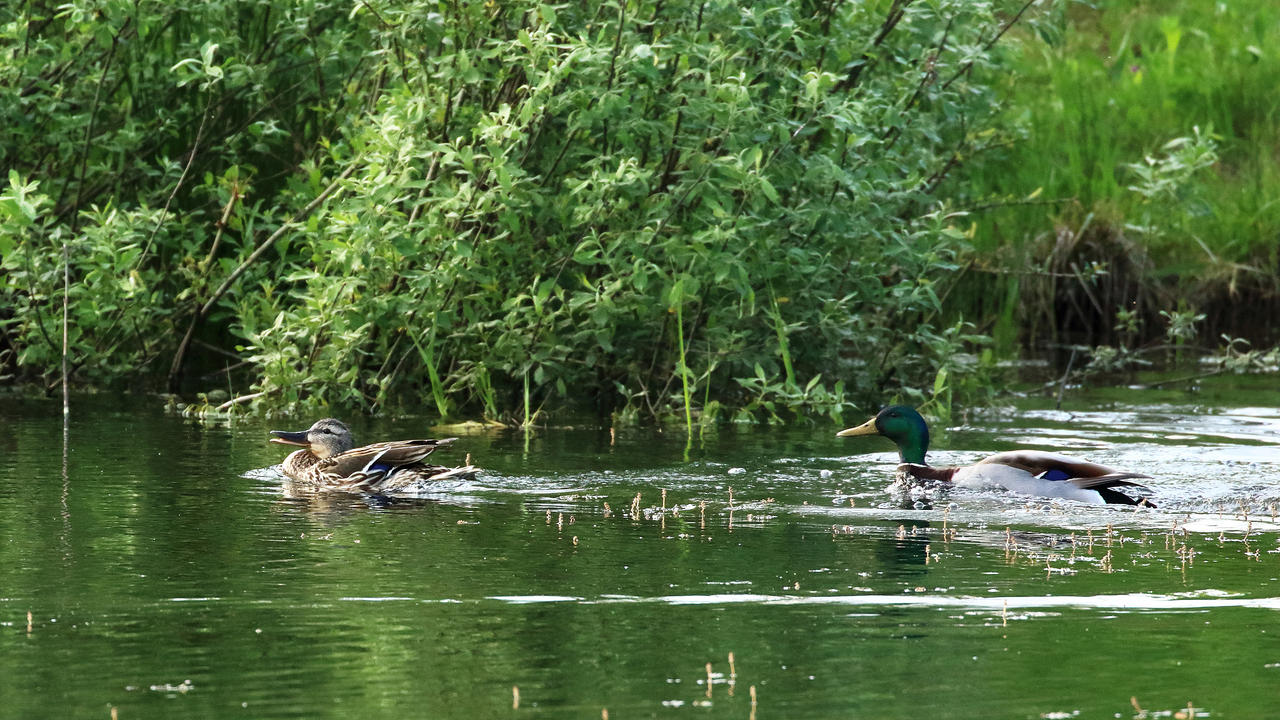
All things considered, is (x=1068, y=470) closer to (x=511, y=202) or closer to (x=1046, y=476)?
(x=1046, y=476)

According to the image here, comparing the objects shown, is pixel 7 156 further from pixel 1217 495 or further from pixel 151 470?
pixel 1217 495

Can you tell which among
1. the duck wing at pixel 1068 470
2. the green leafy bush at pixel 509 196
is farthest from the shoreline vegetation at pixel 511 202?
the duck wing at pixel 1068 470

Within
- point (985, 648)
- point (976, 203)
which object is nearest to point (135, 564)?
point (985, 648)

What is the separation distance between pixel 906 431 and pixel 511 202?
9.93 ft

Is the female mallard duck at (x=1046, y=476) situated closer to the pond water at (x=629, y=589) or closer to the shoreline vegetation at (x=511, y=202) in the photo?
the pond water at (x=629, y=589)

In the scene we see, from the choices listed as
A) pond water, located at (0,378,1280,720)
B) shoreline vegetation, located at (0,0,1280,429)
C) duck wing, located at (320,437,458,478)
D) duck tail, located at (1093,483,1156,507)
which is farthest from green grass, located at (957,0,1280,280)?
duck wing, located at (320,437,458,478)

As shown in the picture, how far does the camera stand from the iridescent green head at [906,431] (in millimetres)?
11516

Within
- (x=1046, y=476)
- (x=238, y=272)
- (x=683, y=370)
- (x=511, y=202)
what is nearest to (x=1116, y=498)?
(x=1046, y=476)

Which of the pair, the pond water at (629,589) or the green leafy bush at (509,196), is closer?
the pond water at (629,589)

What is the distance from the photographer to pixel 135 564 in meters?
8.01

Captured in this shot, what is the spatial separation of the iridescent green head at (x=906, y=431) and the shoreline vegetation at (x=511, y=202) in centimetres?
145

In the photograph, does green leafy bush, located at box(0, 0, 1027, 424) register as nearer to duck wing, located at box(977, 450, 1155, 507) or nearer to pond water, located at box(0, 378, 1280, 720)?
pond water, located at box(0, 378, 1280, 720)

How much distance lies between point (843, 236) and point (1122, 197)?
21.2 feet

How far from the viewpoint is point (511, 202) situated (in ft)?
42.0
